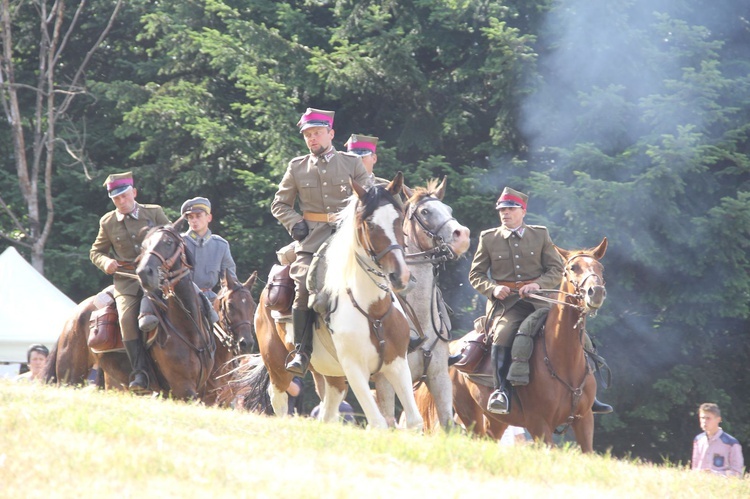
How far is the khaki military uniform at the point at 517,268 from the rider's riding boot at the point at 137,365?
3773 millimetres

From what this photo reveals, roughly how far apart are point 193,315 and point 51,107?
11450mm

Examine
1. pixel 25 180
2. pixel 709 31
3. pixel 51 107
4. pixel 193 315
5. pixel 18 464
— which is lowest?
pixel 18 464

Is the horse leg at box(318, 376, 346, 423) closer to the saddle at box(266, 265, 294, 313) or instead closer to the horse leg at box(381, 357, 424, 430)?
the saddle at box(266, 265, 294, 313)

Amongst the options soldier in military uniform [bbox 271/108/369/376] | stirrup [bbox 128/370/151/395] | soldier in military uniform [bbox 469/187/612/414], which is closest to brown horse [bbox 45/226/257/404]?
stirrup [bbox 128/370/151/395]

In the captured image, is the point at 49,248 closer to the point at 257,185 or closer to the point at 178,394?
the point at 257,185

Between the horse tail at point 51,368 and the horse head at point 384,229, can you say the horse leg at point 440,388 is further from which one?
the horse tail at point 51,368

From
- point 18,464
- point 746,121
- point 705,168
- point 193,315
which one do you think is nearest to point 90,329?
point 193,315

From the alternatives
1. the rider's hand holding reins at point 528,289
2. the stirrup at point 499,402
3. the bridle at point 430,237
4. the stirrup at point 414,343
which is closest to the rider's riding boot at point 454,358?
the stirrup at point 499,402

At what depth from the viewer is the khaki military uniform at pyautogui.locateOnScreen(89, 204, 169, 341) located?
12.6 meters

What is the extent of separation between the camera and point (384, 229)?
9477 mm

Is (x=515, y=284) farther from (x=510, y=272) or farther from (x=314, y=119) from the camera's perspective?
(x=314, y=119)

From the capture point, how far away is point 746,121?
19.0m

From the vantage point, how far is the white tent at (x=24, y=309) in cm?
1739

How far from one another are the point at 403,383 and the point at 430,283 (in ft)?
7.18
